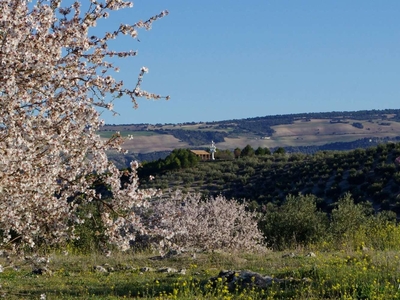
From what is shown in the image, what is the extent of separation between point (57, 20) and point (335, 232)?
17.6 metres

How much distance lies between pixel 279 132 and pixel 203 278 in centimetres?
14789

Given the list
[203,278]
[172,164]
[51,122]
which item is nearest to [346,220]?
[203,278]

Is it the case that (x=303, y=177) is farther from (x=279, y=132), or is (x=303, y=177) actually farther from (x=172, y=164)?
(x=279, y=132)

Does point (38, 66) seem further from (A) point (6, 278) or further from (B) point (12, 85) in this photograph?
(A) point (6, 278)

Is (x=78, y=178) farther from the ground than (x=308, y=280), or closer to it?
farther from the ground

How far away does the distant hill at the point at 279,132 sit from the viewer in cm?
13888

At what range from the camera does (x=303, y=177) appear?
50469mm

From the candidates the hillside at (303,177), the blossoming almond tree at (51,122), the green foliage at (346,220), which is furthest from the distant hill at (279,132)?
the blossoming almond tree at (51,122)

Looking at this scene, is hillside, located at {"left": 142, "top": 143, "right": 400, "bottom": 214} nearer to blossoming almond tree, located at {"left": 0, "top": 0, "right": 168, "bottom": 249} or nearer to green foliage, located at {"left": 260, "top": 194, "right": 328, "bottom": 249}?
green foliage, located at {"left": 260, "top": 194, "right": 328, "bottom": 249}

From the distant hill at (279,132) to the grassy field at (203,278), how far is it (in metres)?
106

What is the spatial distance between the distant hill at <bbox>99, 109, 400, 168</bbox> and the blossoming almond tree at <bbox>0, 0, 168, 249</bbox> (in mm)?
113841

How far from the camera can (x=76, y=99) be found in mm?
8000

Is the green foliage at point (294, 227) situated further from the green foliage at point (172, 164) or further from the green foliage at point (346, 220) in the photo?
the green foliage at point (172, 164)

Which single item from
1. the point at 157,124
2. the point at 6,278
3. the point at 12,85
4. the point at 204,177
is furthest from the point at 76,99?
the point at 157,124
